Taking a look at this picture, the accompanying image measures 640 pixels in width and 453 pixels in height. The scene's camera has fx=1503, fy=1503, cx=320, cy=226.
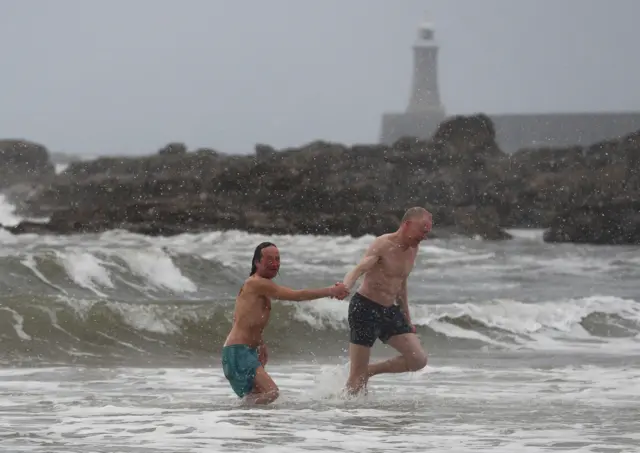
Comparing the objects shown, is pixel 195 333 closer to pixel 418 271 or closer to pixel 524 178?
pixel 418 271

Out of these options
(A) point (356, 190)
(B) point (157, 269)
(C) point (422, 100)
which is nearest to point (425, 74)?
(C) point (422, 100)

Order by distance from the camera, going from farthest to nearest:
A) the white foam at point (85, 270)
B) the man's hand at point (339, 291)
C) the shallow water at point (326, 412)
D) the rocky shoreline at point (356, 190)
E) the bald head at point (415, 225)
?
the rocky shoreline at point (356, 190)
the white foam at point (85, 270)
the bald head at point (415, 225)
the man's hand at point (339, 291)
the shallow water at point (326, 412)

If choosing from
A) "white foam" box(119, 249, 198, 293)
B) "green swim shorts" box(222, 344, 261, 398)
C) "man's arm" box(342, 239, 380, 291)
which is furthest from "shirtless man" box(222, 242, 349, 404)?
"white foam" box(119, 249, 198, 293)

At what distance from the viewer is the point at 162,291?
75.8 feet

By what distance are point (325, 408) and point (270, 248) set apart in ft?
4.15

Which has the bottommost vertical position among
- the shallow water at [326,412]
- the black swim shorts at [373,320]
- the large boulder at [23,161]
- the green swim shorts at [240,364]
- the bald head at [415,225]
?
the shallow water at [326,412]

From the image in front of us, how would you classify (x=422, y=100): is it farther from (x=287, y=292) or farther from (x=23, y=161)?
(x=287, y=292)

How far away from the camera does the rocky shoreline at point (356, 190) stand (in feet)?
158

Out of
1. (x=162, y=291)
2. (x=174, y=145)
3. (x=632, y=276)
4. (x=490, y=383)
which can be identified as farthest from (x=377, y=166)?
(x=490, y=383)

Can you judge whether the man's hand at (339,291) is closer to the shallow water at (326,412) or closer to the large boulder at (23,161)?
the shallow water at (326,412)

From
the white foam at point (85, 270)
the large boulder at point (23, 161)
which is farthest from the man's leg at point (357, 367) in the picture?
the large boulder at point (23, 161)

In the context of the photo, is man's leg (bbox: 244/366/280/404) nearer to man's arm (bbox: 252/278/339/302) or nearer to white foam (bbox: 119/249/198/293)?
man's arm (bbox: 252/278/339/302)

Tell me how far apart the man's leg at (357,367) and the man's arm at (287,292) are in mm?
729

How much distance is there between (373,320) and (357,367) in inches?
15.8
